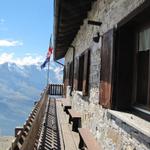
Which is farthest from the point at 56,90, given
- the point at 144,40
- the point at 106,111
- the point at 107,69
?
the point at 144,40

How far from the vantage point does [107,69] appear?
6348mm

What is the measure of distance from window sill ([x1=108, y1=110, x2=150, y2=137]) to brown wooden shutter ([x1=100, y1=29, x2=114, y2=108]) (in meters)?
0.36

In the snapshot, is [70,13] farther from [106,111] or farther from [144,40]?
[144,40]

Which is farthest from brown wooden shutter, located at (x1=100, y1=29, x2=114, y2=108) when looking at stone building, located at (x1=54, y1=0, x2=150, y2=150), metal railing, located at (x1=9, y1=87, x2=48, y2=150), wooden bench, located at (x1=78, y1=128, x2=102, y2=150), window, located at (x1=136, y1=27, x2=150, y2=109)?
metal railing, located at (x1=9, y1=87, x2=48, y2=150)

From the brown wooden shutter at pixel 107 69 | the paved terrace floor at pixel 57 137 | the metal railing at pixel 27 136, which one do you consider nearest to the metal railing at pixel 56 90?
the paved terrace floor at pixel 57 137

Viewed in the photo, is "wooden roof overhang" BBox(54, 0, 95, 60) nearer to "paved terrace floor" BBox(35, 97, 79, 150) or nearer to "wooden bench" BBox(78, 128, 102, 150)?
"wooden bench" BBox(78, 128, 102, 150)

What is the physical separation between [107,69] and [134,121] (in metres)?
1.55

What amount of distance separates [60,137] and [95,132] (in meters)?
2.72

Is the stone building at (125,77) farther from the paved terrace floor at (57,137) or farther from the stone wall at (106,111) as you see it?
the paved terrace floor at (57,137)

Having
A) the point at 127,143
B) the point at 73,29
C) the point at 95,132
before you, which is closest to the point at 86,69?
the point at 95,132

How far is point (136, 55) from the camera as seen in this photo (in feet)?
18.8

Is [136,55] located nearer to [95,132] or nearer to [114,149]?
[114,149]

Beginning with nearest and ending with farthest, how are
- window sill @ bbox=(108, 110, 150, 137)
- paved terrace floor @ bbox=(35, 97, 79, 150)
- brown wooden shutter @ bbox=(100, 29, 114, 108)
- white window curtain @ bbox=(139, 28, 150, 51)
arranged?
1. window sill @ bbox=(108, 110, 150, 137)
2. white window curtain @ bbox=(139, 28, 150, 51)
3. brown wooden shutter @ bbox=(100, 29, 114, 108)
4. paved terrace floor @ bbox=(35, 97, 79, 150)

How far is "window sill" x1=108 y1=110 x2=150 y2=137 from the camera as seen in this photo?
4434 millimetres
